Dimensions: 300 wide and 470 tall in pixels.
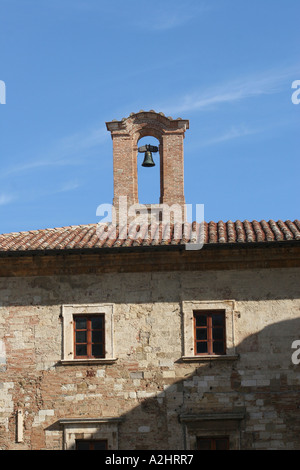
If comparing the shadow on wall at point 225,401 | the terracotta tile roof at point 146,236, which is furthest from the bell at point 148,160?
the shadow on wall at point 225,401

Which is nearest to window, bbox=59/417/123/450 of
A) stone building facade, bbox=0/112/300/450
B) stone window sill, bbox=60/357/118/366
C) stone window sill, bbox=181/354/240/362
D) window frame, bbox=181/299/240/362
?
stone building facade, bbox=0/112/300/450

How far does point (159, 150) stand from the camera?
2073cm

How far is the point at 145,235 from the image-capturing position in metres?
18.2

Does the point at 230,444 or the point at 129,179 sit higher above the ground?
the point at 129,179

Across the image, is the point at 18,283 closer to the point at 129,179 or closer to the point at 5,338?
the point at 5,338

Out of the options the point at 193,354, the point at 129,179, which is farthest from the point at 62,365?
the point at 129,179

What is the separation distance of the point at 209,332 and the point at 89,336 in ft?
7.95

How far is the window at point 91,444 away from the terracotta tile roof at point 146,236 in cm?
381

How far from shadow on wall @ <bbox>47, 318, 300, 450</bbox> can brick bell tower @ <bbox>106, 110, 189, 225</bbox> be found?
452 cm

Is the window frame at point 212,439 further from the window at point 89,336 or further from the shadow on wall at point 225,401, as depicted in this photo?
the window at point 89,336

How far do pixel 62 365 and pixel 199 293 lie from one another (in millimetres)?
3101

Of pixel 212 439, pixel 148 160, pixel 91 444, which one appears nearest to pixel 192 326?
pixel 212 439

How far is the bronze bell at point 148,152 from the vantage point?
2044cm
